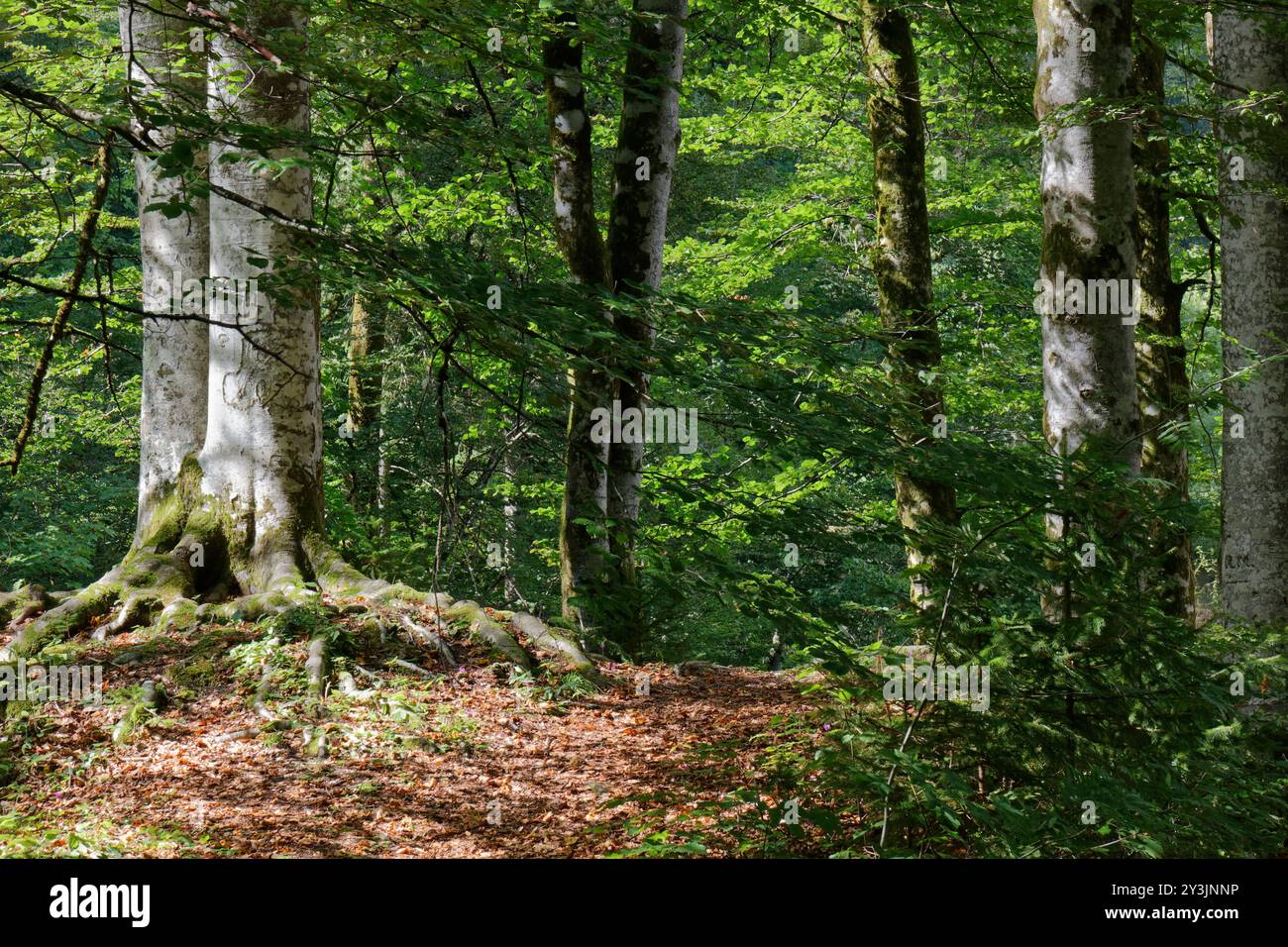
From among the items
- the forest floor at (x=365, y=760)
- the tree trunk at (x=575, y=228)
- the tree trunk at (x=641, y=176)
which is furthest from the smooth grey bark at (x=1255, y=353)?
the tree trunk at (x=575, y=228)

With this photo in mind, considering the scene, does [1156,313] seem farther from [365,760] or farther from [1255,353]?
[365,760]

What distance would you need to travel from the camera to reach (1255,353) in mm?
6805

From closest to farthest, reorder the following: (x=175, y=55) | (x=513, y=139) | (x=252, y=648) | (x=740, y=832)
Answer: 1. (x=740, y=832)
2. (x=513, y=139)
3. (x=252, y=648)
4. (x=175, y=55)

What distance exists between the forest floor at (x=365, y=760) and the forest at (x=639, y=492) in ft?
0.12

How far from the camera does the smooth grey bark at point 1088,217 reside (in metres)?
4.32

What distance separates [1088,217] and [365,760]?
4.74m

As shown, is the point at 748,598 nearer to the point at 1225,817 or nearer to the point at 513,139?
the point at 1225,817

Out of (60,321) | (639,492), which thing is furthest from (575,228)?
(639,492)

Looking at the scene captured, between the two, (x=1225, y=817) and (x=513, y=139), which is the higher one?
(x=513, y=139)

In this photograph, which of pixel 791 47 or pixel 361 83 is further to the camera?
pixel 791 47

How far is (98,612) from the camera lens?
23.9 ft

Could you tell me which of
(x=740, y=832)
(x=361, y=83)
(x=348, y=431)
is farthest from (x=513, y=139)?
(x=348, y=431)

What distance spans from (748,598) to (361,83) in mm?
3007

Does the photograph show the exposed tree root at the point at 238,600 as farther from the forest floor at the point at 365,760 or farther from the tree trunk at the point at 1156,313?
the tree trunk at the point at 1156,313
